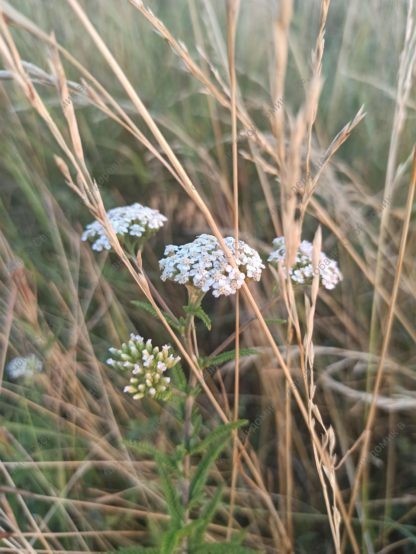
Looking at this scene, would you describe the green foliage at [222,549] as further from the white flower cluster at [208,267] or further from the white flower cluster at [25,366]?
the white flower cluster at [25,366]

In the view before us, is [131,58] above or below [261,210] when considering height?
above

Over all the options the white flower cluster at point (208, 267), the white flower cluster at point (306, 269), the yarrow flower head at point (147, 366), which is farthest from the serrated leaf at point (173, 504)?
the white flower cluster at point (306, 269)

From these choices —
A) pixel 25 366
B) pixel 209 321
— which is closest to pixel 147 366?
pixel 209 321

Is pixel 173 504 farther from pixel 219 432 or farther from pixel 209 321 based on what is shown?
pixel 209 321

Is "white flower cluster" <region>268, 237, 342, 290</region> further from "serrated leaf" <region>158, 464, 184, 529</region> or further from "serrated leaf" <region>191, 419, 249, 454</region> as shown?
"serrated leaf" <region>158, 464, 184, 529</region>

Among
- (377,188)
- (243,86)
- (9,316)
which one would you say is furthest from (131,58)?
(9,316)

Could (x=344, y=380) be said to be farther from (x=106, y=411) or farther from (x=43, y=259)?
(x=43, y=259)
